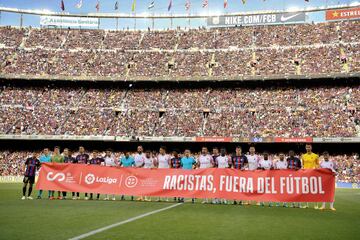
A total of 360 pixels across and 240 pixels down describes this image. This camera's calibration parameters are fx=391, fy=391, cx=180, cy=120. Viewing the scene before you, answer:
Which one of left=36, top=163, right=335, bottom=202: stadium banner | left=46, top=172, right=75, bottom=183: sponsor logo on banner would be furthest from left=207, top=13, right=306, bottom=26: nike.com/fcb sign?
left=46, top=172, right=75, bottom=183: sponsor logo on banner

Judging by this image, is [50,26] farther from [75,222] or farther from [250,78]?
[75,222]

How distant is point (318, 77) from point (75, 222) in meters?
41.3

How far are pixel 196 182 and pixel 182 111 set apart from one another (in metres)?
32.2

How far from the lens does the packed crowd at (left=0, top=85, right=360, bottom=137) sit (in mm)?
43500

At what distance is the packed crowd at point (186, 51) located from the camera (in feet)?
160

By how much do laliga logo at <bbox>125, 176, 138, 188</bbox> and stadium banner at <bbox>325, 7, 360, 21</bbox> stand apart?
→ 4681 centimetres

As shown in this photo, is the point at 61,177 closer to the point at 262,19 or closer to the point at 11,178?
the point at 11,178

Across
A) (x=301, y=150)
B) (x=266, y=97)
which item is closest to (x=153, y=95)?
(x=266, y=97)

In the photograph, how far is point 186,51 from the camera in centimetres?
5441

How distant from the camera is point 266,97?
155 feet

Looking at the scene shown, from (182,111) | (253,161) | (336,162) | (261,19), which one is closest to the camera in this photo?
(253,161)

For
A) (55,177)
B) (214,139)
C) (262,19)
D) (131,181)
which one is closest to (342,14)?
(262,19)

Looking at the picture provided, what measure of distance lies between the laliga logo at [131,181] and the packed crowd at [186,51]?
3383 centimetres

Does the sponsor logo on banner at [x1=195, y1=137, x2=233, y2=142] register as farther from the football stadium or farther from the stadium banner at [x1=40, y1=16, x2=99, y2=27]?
the stadium banner at [x1=40, y1=16, x2=99, y2=27]
